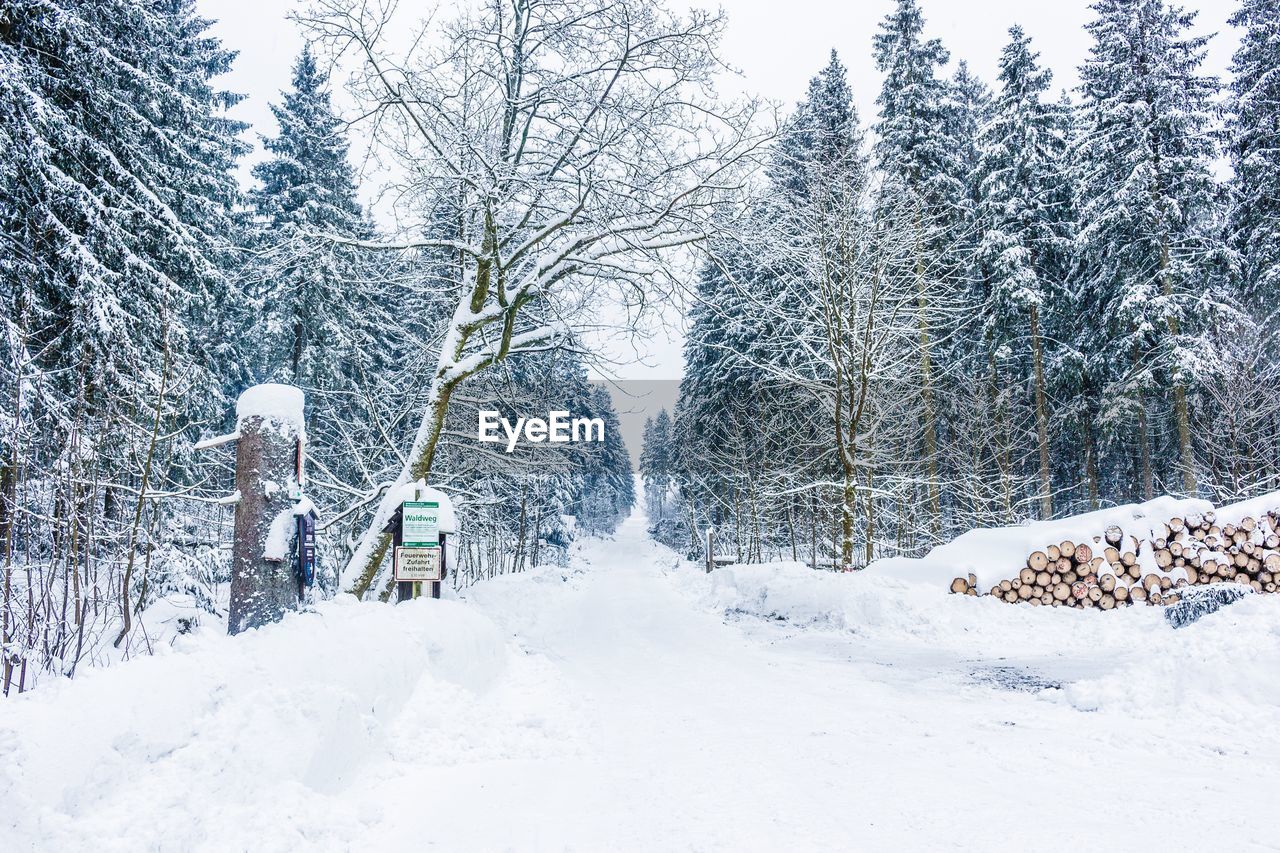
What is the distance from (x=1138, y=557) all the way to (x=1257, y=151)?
1566 cm

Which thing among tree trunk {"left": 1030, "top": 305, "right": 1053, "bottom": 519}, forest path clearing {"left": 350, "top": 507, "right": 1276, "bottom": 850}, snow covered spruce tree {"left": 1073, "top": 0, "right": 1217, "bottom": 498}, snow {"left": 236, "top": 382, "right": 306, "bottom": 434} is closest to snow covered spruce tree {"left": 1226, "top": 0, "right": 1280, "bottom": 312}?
snow covered spruce tree {"left": 1073, "top": 0, "right": 1217, "bottom": 498}

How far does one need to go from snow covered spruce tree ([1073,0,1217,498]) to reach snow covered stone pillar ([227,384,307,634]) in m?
21.2

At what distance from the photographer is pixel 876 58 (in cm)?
2095

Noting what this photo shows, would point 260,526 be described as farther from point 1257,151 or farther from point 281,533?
point 1257,151

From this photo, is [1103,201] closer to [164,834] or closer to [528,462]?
[528,462]

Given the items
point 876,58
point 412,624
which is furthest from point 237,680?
point 876,58

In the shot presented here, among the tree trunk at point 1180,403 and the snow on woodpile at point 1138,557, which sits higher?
the tree trunk at point 1180,403

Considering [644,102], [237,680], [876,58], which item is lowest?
[237,680]

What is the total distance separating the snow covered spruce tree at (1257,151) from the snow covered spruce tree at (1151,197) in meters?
0.87

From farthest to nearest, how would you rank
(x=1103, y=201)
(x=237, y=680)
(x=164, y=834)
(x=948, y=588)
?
(x=1103, y=201) < (x=948, y=588) < (x=237, y=680) < (x=164, y=834)

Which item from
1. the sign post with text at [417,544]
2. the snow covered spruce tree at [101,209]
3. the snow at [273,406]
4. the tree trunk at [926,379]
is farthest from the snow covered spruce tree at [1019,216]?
the snow covered spruce tree at [101,209]

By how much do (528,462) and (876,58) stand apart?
1829 centimetres

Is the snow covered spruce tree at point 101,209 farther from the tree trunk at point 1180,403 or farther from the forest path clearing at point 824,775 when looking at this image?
the tree trunk at point 1180,403

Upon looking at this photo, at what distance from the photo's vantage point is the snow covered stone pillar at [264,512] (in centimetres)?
427
